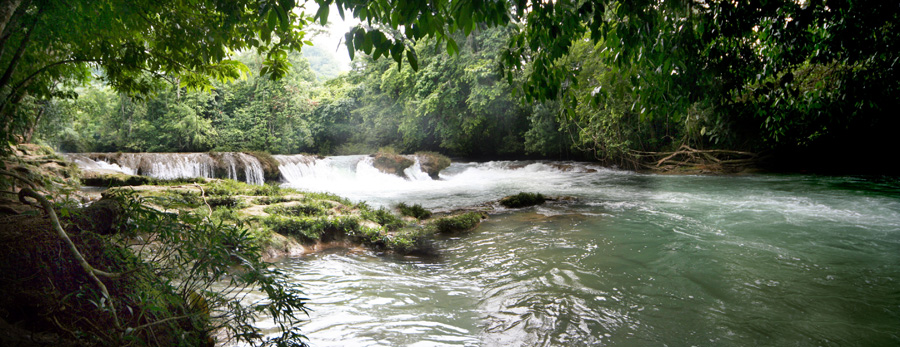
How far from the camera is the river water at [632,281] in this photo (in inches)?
124

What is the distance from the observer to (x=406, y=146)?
2889cm

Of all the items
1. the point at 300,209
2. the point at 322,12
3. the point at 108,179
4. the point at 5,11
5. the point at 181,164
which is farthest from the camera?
the point at 181,164

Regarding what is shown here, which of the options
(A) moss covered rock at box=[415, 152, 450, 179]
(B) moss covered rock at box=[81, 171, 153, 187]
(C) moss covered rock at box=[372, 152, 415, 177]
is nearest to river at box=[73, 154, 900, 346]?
(B) moss covered rock at box=[81, 171, 153, 187]

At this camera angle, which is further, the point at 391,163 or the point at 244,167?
the point at 391,163

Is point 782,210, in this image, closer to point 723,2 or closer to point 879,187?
point 879,187

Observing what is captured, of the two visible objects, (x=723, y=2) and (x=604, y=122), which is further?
(x=604, y=122)

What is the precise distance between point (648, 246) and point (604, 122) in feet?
41.3

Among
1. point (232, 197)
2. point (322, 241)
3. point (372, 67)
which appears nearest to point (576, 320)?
point (322, 241)

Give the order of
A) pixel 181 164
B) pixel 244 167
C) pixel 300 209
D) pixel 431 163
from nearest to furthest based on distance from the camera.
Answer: pixel 300 209
pixel 181 164
pixel 244 167
pixel 431 163

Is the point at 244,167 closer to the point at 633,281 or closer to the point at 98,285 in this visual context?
the point at 633,281

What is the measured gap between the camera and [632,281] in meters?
4.27

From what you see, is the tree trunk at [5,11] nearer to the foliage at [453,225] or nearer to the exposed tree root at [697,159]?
the foliage at [453,225]

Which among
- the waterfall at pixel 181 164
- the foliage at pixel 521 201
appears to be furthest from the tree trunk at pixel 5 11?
the waterfall at pixel 181 164

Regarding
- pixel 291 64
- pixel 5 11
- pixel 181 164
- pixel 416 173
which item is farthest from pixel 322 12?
pixel 416 173
